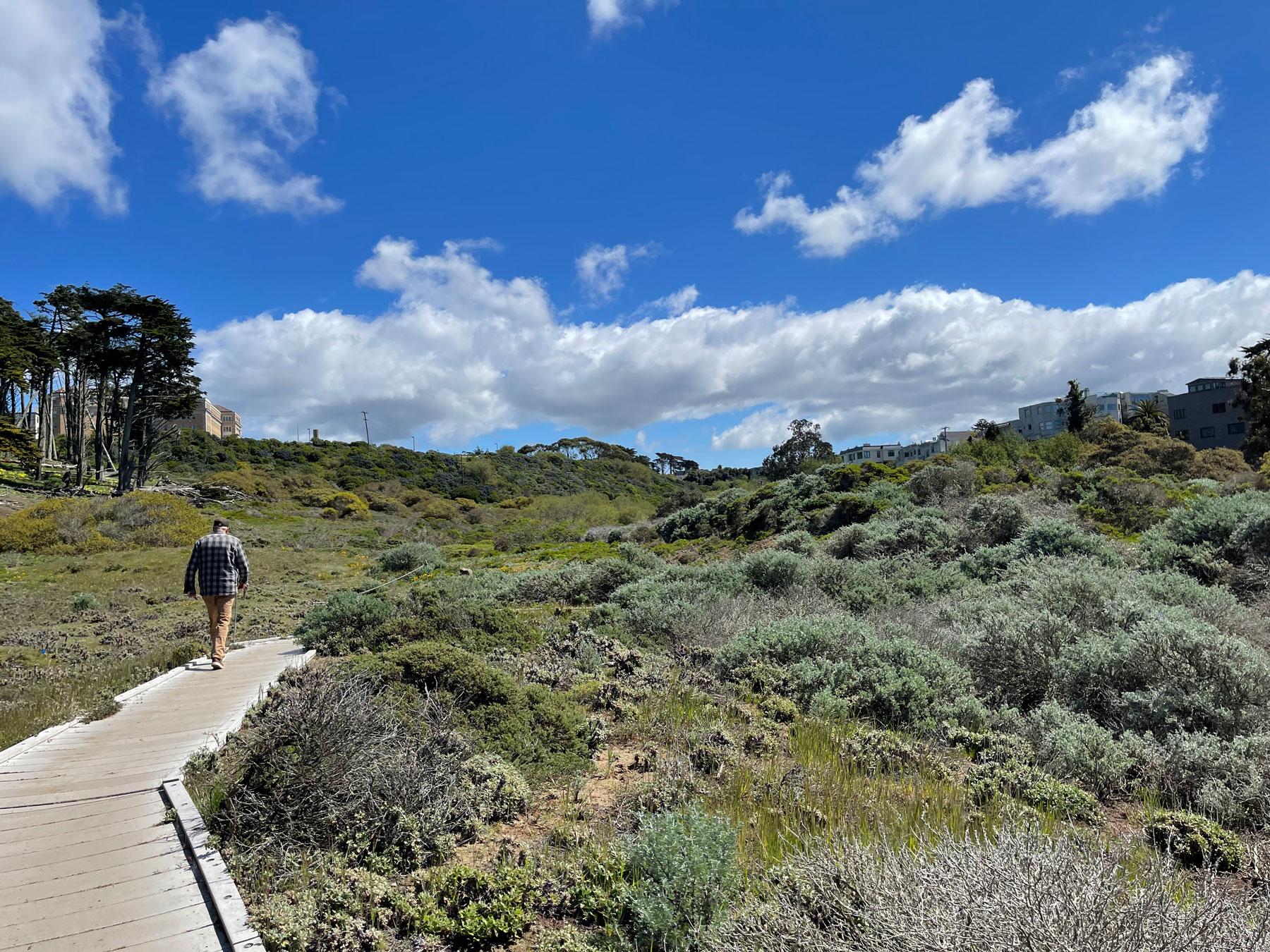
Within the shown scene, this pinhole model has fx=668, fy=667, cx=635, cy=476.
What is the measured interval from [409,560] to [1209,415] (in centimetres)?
7772

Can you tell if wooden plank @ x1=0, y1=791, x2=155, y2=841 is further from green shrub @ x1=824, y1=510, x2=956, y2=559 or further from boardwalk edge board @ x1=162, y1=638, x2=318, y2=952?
green shrub @ x1=824, y1=510, x2=956, y2=559

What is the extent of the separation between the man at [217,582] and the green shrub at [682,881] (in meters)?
6.93

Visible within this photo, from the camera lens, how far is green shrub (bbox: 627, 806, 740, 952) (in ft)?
9.70

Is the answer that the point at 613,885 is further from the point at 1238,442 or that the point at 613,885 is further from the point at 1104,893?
the point at 1238,442

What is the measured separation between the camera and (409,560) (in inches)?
921

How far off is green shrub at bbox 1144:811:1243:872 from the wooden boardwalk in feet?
16.1

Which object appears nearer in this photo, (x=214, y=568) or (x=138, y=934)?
(x=138, y=934)

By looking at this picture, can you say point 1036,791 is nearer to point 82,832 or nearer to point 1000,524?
point 82,832

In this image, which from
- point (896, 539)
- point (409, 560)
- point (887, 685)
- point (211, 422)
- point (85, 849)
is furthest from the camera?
point (211, 422)

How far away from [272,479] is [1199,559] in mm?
52265

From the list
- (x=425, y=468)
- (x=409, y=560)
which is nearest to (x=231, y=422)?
(x=425, y=468)

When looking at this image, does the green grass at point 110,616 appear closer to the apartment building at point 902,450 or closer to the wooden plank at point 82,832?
the wooden plank at point 82,832

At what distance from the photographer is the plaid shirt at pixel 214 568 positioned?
8172 millimetres

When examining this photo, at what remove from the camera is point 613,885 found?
345 cm
